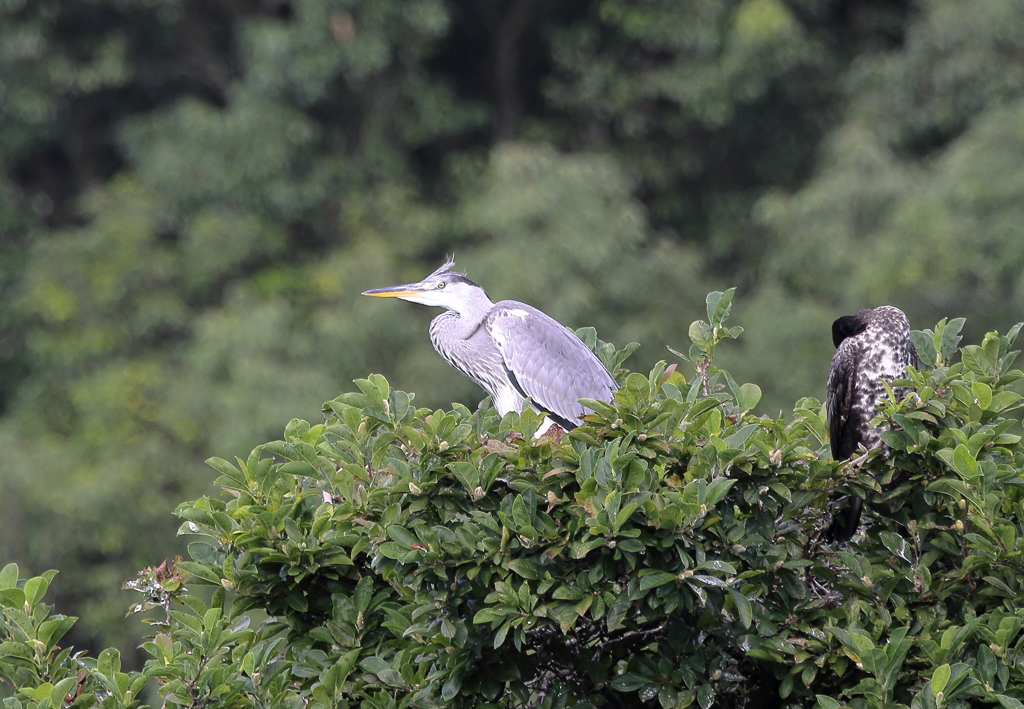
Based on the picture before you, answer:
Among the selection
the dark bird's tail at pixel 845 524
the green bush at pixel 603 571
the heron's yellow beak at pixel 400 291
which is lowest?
the green bush at pixel 603 571

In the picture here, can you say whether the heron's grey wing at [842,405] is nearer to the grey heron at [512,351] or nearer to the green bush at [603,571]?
the green bush at [603,571]

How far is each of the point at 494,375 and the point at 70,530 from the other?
744 cm

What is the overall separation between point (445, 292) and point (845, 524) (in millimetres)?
2733

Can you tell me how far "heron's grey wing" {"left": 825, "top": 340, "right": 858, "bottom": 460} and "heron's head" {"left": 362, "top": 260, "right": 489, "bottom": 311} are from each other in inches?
78.9

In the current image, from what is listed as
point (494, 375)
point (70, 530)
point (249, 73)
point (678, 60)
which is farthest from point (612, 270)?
point (494, 375)

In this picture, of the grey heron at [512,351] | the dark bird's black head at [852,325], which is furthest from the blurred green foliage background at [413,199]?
the dark bird's black head at [852,325]

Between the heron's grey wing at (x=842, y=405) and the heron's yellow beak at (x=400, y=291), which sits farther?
the heron's yellow beak at (x=400, y=291)

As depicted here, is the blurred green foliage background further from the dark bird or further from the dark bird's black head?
the dark bird

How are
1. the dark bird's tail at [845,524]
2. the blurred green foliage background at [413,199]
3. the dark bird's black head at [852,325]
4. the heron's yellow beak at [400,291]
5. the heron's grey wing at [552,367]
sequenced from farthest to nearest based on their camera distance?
the blurred green foliage background at [413,199]
the heron's yellow beak at [400,291]
the heron's grey wing at [552,367]
the dark bird's black head at [852,325]
the dark bird's tail at [845,524]

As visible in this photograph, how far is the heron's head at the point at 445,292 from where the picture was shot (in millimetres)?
5664

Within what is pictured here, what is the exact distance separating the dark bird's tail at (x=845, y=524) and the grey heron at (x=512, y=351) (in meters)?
1.44

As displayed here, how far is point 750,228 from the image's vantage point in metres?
13.5

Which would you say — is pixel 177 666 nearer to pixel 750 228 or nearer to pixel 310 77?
pixel 310 77

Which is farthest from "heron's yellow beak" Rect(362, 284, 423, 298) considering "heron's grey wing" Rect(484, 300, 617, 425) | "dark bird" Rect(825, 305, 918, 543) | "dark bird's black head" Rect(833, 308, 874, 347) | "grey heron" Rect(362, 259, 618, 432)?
"dark bird" Rect(825, 305, 918, 543)
